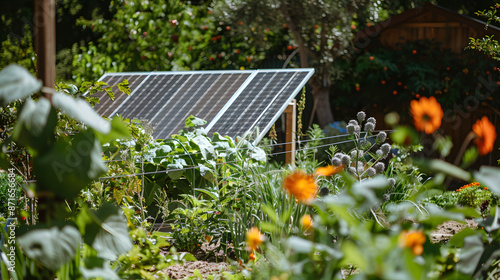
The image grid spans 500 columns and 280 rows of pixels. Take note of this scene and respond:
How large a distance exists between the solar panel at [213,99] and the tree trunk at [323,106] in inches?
147

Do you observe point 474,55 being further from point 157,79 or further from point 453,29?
point 157,79

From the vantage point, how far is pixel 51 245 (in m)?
1.49

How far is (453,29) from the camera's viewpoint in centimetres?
945

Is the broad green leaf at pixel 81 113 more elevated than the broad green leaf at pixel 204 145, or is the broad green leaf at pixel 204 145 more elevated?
the broad green leaf at pixel 81 113

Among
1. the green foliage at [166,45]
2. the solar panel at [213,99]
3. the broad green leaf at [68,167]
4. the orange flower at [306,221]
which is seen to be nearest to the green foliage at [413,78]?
the green foliage at [166,45]

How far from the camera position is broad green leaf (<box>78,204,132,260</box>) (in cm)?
171

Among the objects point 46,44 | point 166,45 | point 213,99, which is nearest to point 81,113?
point 46,44

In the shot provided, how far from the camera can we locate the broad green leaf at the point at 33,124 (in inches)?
57.6

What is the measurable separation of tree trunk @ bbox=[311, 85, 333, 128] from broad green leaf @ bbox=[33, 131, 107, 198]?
26.5 ft

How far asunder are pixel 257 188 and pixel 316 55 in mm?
6873

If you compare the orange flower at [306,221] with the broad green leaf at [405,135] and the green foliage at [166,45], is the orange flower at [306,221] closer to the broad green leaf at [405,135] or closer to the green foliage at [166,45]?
the broad green leaf at [405,135]

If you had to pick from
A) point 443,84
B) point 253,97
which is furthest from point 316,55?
point 253,97

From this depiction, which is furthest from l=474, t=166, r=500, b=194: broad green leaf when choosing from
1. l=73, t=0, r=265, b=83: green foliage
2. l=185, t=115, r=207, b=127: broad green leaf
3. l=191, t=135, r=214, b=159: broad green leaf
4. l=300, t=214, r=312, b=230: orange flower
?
l=73, t=0, r=265, b=83: green foliage

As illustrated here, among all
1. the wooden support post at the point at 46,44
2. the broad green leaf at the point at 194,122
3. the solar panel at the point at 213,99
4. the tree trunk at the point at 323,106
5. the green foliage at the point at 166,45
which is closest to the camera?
the wooden support post at the point at 46,44
